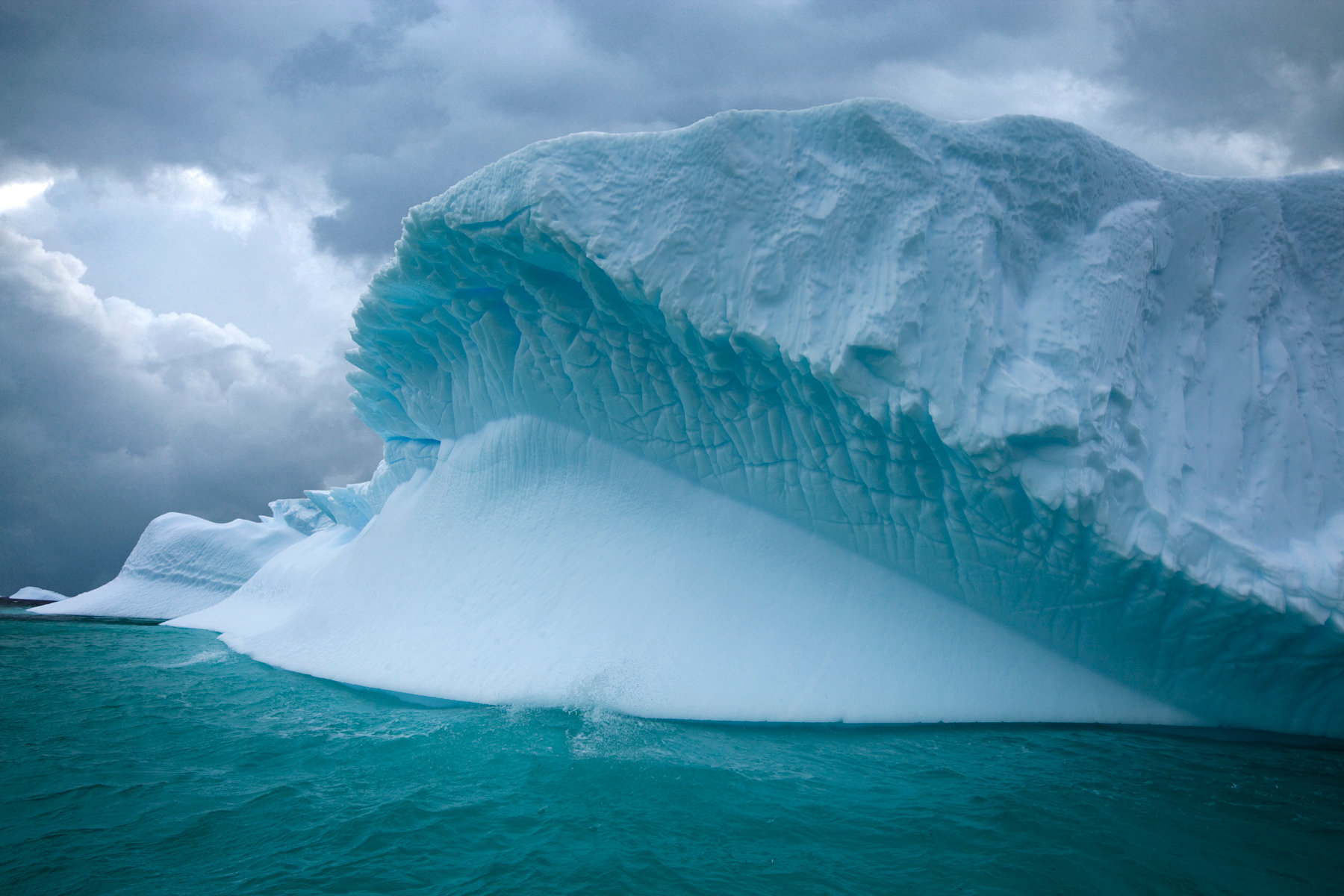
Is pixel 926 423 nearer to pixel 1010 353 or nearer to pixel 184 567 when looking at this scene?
pixel 1010 353

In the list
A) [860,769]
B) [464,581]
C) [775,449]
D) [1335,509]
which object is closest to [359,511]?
[464,581]

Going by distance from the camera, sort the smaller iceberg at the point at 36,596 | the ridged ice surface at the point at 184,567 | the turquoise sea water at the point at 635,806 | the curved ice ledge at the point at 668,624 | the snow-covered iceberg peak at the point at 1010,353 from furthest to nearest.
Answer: the smaller iceberg at the point at 36,596 → the ridged ice surface at the point at 184,567 → the curved ice ledge at the point at 668,624 → the snow-covered iceberg peak at the point at 1010,353 → the turquoise sea water at the point at 635,806

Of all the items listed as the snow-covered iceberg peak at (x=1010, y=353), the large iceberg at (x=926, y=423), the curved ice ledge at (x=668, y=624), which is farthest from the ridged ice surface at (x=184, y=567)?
the snow-covered iceberg peak at (x=1010, y=353)

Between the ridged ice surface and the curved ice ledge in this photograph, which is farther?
the ridged ice surface

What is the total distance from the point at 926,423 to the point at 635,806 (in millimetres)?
3497

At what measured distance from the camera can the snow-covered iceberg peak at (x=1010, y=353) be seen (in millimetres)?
5137

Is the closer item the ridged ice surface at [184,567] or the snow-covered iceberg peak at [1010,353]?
the snow-covered iceberg peak at [1010,353]

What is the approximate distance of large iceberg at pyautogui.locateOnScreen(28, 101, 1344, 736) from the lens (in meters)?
5.21

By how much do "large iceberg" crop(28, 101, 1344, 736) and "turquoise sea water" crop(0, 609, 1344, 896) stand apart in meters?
0.66

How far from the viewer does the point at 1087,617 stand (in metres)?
5.79

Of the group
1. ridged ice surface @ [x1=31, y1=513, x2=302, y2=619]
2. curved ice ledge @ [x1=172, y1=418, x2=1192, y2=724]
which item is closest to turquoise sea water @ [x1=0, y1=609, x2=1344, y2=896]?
curved ice ledge @ [x1=172, y1=418, x2=1192, y2=724]

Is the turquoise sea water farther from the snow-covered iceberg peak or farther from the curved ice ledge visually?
the snow-covered iceberg peak

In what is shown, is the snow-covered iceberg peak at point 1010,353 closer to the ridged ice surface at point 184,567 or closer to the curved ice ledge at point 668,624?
the curved ice ledge at point 668,624

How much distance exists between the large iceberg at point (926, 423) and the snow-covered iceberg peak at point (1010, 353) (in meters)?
0.03
